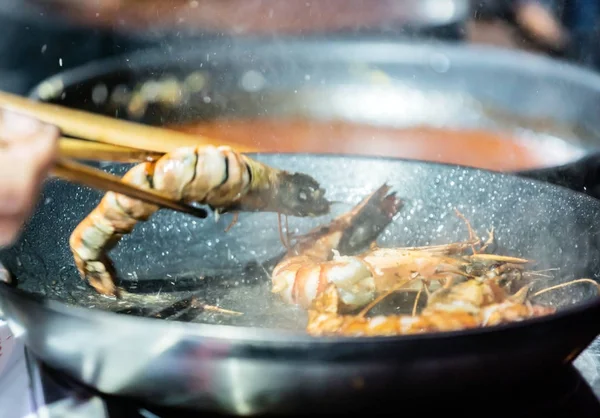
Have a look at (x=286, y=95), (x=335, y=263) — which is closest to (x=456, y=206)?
(x=335, y=263)

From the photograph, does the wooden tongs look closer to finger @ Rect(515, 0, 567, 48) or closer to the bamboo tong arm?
the bamboo tong arm

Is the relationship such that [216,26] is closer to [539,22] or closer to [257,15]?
[257,15]

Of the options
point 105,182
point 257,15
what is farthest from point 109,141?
point 257,15

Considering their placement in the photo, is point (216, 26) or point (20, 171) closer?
point (20, 171)

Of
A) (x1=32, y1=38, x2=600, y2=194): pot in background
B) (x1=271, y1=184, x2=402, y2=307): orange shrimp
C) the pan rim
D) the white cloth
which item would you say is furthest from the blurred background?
the pan rim

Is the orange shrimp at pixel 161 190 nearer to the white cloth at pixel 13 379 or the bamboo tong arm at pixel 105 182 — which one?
the bamboo tong arm at pixel 105 182

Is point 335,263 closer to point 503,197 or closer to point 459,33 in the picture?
point 503,197
